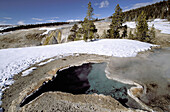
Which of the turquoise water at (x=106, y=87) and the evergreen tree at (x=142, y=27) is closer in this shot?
the turquoise water at (x=106, y=87)

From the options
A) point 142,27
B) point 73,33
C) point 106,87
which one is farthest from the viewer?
point 73,33

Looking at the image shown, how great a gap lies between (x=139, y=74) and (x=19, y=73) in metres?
11.4

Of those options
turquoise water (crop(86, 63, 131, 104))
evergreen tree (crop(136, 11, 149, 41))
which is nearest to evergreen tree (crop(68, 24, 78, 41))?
evergreen tree (crop(136, 11, 149, 41))

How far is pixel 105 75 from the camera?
7.63 meters

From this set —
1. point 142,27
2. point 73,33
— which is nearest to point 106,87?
point 142,27

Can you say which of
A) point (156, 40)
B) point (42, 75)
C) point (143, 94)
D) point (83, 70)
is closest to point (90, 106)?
point (143, 94)

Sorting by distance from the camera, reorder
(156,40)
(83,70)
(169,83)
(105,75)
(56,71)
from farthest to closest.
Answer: (156,40) → (83,70) → (56,71) → (105,75) → (169,83)

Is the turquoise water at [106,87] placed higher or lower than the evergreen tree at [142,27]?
lower

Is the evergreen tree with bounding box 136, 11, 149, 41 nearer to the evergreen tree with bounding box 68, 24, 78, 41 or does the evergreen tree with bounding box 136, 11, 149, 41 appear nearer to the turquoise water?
the evergreen tree with bounding box 68, 24, 78, 41


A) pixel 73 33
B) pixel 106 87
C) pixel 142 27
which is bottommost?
pixel 106 87

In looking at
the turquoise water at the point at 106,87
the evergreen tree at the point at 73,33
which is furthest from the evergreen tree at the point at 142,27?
the turquoise water at the point at 106,87

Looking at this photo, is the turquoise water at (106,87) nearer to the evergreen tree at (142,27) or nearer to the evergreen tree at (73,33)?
the evergreen tree at (142,27)

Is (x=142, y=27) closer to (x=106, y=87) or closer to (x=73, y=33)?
(x=73, y=33)

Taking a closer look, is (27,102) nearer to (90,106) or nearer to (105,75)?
(90,106)
